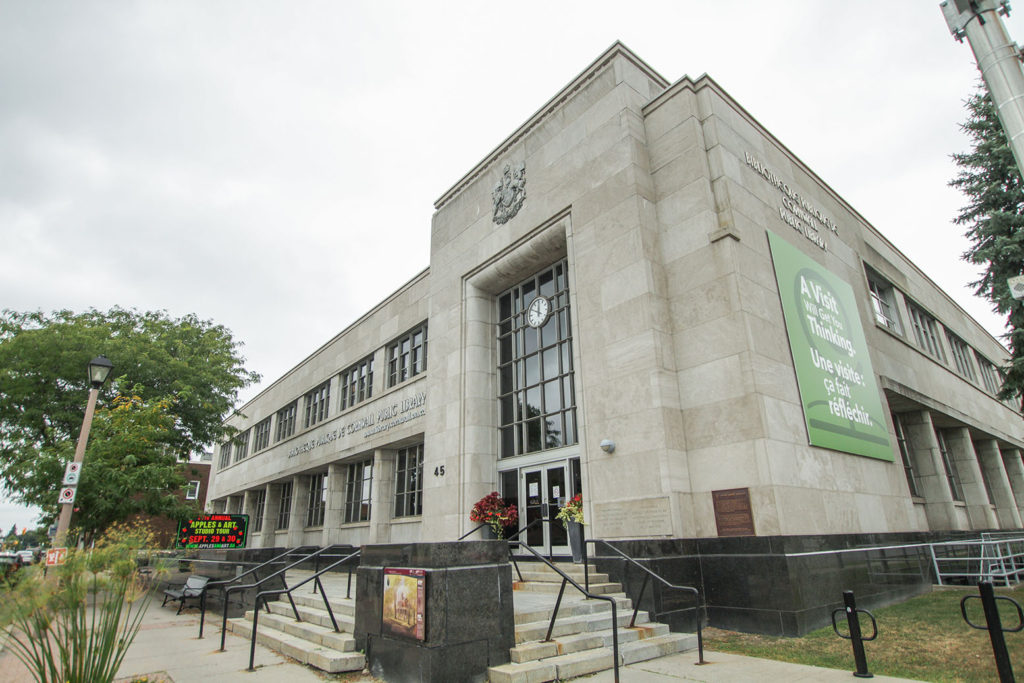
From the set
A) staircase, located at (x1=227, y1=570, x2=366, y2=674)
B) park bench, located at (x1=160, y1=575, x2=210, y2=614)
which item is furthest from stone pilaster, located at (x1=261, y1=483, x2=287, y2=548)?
staircase, located at (x1=227, y1=570, x2=366, y2=674)

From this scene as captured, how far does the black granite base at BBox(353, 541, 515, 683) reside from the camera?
20.5 ft

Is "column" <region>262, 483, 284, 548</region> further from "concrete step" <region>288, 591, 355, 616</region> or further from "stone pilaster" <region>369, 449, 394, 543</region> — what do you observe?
"concrete step" <region>288, 591, 355, 616</region>

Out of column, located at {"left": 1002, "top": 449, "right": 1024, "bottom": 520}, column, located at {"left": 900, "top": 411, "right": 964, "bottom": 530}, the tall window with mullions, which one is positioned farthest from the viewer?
column, located at {"left": 1002, "top": 449, "right": 1024, "bottom": 520}

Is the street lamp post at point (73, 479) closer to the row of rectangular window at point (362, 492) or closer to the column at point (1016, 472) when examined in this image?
the row of rectangular window at point (362, 492)

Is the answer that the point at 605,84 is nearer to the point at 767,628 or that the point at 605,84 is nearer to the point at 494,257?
the point at 494,257

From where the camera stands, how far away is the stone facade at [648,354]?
37.3ft

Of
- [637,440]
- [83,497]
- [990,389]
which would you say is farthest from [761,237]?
[990,389]

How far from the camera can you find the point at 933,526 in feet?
56.2

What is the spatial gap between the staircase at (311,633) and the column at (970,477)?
21382 mm

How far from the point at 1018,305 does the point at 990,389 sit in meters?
16.5

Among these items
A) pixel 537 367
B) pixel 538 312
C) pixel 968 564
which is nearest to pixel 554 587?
pixel 537 367

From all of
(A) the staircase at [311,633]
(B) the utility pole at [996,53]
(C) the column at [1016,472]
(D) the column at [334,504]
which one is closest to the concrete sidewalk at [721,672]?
(A) the staircase at [311,633]

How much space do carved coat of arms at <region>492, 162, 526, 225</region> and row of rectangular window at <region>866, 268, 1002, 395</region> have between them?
1149cm

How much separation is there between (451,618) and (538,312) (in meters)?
10.9
